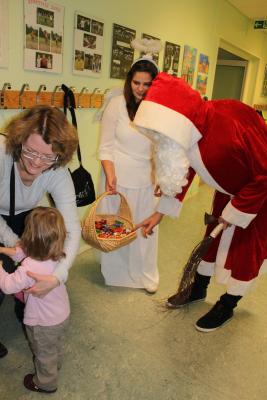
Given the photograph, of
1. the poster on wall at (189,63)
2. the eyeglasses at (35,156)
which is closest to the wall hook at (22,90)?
the eyeglasses at (35,156)

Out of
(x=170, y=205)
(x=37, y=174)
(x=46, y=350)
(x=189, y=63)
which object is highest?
(x=189, y=63)

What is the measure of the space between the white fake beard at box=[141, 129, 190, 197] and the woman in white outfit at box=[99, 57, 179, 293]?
0.95 ft

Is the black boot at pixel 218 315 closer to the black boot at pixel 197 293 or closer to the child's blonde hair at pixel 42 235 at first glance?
the black boot at pixel 197 293

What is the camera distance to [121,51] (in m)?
2.58

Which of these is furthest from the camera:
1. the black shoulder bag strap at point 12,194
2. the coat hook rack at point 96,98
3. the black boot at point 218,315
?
the coat hook rack at point 96,98

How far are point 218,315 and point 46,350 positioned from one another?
3.39 feet

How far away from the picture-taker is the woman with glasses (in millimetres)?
1269

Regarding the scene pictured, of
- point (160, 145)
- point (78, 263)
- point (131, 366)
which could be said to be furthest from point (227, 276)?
point (78, 263)

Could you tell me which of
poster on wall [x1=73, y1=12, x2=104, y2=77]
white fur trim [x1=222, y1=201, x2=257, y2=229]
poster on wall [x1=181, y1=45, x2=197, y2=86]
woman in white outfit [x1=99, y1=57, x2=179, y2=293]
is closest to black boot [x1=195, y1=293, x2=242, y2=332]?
woman in white outfit [x1=99, y1=57, x2=179, y2=293]

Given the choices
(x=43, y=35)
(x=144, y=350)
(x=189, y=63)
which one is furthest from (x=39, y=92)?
(x=189, y=63)

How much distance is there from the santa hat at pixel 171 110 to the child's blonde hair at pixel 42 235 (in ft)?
1.70

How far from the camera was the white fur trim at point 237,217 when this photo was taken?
159 cm

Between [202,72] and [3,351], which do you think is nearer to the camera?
[3,351]

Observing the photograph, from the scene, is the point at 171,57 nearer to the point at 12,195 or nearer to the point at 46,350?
the point at 12,195
